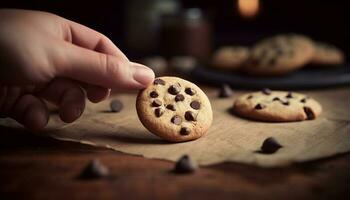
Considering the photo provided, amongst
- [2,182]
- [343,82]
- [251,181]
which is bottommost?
[2,182]

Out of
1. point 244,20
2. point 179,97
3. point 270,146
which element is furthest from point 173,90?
point 244,20

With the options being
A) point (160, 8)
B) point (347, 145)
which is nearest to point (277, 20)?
point (160, 8)

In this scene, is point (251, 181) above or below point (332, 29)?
below

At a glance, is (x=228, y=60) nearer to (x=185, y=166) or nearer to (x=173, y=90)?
(x=173, y=90)

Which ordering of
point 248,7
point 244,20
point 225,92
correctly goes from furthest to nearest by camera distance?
point 244,20 < point 248,7 < point 225,92

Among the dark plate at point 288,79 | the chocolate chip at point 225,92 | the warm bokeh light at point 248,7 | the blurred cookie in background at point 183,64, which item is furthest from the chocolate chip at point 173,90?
the warm bokeh light at point 248,7

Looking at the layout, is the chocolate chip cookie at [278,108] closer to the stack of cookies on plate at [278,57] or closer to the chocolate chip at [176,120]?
the chocolate chip at [176,120]

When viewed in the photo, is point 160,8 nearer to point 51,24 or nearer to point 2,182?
point 51,24
